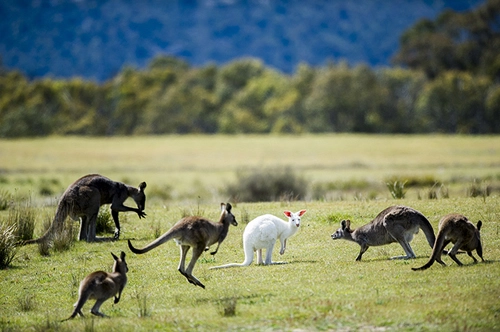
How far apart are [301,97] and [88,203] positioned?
9203cm

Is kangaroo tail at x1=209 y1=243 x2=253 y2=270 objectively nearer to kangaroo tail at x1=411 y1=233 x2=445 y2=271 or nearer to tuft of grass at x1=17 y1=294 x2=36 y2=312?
kangaroo tail at x1=411 y1=233 x2=445 y2=271

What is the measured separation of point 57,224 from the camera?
2048 cm

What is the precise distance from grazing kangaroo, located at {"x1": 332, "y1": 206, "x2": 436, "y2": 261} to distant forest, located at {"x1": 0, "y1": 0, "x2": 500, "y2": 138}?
82.9 m

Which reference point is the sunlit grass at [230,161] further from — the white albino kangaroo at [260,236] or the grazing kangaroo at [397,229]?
the white albino kangaroo at [260,236]

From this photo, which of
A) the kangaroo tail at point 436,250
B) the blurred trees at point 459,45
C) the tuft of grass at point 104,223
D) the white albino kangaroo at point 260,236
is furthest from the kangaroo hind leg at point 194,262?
the blurred trees at point 459,45

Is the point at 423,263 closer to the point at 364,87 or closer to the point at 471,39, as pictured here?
the point at 364,87

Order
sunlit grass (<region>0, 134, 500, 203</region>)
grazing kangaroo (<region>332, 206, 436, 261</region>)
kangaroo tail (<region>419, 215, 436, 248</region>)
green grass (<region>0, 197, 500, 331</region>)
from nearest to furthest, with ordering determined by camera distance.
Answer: green grass (<region>0, 197, 500, 331</region>) → kangaroo tail (<region>419, 215, 436, 248</region>) → grazing kangaroo (<region>332, 206, 436, 261</region>) → sunlit grass (<region>0, 134, 500, 203</region>)

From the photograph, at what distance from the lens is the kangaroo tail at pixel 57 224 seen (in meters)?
20.0

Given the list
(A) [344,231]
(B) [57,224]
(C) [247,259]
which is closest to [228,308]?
(C) [247,259]

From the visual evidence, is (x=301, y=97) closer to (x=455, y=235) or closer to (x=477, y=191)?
(x=477, y=191)

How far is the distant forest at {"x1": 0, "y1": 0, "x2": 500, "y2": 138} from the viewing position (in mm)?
99938

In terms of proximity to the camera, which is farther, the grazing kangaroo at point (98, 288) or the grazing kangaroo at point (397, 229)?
the grazing kangaroo at point (397, 229)

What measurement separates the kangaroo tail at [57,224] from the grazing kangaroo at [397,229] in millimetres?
8443

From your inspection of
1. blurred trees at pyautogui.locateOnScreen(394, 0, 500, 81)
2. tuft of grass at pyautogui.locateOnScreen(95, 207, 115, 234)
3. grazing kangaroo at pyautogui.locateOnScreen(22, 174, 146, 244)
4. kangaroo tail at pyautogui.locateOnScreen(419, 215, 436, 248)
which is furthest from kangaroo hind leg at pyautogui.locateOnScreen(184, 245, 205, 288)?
blurred trees at pyautogui.locateOnScreen(394, 0, 500, 81)
